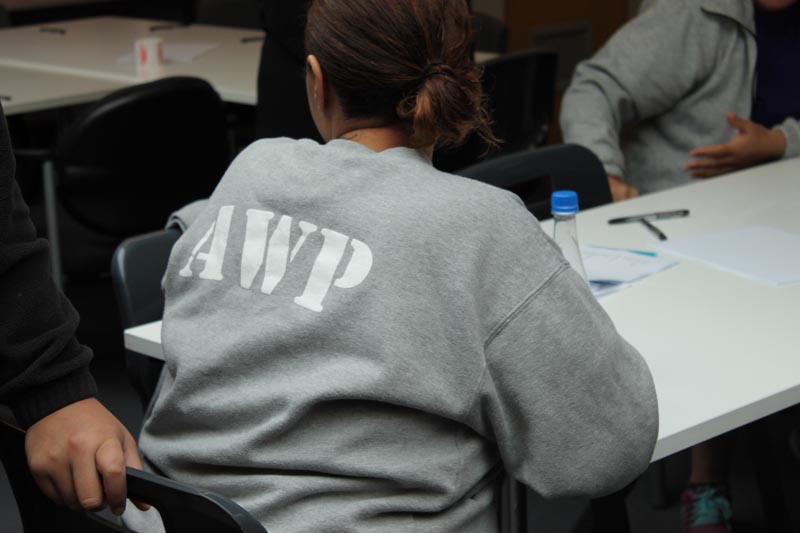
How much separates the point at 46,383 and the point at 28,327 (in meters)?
0.06

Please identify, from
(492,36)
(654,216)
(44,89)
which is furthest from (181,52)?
(654,216)

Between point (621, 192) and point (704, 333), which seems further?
point (621, 192)

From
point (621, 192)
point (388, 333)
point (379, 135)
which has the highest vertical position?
point (379, 135)

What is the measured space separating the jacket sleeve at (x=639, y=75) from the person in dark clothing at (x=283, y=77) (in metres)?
0.68

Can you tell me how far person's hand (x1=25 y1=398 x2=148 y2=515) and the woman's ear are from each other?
460 millimetres

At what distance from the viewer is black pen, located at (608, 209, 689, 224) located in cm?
211

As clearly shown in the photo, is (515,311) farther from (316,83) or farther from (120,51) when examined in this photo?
(120,51)

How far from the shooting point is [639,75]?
8.86 ft

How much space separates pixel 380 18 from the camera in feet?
3.97

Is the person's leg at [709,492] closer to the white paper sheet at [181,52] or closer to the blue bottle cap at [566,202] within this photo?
the blue bottle cap at [566,202]

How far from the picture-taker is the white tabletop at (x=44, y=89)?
3221 millimetres

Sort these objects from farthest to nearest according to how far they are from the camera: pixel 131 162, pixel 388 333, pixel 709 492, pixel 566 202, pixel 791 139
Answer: pixel 131 162 < pixel 791 139 < pixel 709 492 < pixel 566 202 < pixel 388 333

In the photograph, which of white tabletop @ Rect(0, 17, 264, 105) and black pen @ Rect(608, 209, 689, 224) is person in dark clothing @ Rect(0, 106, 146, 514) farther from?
white tabletop @ Rect(0, 17, 264, 105)

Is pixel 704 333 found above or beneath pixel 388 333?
beneath
